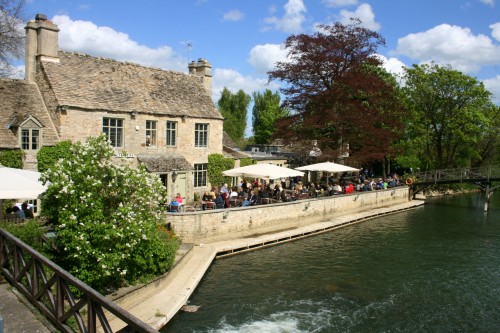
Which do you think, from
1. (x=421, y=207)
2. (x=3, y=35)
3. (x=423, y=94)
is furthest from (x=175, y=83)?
(x=423, y=94)

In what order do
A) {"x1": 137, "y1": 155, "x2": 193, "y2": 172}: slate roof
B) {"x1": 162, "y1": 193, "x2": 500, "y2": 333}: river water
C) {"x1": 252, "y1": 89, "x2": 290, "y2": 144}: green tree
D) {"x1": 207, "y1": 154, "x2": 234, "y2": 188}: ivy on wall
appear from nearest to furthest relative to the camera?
{"x1": 162, "y1": 193, "x2": 500, "y2": 333}: river water < {"x1": 137, "y1": 155, "x2": 193, "y2": 172}: slate roof < {"x1": 207, "y1": 154, "x2": 234, "y2": 188}: ivy on wall < {"x1": 252, "y1": 89, "x2": 290, "y2": 144}: green tree

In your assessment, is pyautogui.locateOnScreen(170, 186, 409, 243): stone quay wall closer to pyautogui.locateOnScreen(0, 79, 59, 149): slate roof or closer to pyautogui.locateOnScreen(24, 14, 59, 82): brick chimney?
pyautogui.locateOnScreen(0, 79, 59, 149): slate roof

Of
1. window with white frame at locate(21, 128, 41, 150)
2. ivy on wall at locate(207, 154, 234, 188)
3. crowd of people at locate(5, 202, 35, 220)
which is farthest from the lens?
ivy on wall at locate(207, 154, 234, 188)

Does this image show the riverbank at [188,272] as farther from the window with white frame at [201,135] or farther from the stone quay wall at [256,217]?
the window with white frame at [201,135]

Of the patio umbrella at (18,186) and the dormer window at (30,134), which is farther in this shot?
the dormer window at (30,134)

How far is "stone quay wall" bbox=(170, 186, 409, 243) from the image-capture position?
20.8 meters

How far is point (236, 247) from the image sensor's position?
2103 centimetres

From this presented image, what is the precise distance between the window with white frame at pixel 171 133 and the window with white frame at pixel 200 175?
2.51 meters

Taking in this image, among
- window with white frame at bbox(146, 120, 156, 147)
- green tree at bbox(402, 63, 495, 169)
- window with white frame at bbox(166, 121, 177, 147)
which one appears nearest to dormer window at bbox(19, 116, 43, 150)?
window with white frame at bbox(146, 120, 156, 147)

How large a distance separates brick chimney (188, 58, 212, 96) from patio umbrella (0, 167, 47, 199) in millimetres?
21188

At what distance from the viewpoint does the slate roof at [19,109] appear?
22.2 metres

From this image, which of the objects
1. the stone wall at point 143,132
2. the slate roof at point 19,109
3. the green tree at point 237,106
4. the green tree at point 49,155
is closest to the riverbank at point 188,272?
the stone wall at point 143,132

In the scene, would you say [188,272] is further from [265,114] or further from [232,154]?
[265,114]

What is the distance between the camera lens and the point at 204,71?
33438mm
